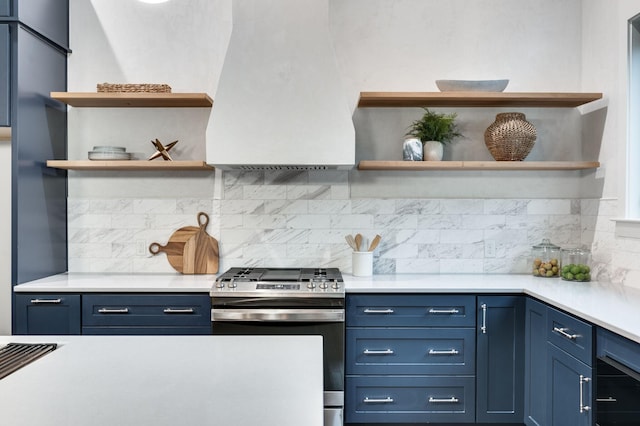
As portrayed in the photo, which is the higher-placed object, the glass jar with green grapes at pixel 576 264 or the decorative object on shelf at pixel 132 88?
the decorative object on shelf at pixel 132 88

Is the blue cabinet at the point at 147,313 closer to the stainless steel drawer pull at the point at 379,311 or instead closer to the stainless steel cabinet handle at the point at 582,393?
the stainless steel drawer pull at the point at 379,311

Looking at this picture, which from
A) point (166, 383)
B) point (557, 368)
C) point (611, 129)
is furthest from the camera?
point (611, 129)

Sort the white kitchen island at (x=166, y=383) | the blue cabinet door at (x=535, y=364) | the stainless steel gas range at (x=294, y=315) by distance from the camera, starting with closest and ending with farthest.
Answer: the white kitchen island at (x=166, y=383) → the blue cabinet door at (x=535, y=364) → the stainless steel gas range at (x=294, y=315)

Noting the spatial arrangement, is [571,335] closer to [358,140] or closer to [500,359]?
[500,359]

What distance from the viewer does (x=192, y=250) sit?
344 cm

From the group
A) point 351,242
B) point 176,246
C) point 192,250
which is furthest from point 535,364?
point 176,246

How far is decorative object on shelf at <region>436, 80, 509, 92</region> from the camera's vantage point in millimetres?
3170

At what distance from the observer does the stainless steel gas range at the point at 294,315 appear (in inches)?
111

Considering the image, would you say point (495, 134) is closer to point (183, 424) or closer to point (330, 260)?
point (330, 260)

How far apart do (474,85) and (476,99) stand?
9 centimetres

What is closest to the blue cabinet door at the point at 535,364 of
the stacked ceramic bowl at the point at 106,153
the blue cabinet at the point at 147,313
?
the blue cabinet at the point at 147,313

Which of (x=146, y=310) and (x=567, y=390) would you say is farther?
(x=146, y=310)

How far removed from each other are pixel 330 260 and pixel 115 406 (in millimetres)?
2461

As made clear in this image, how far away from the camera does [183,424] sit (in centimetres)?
100
